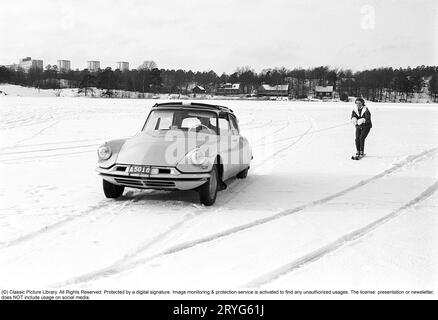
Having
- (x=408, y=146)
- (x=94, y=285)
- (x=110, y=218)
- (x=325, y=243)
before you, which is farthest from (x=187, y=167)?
(x=408, y=146)

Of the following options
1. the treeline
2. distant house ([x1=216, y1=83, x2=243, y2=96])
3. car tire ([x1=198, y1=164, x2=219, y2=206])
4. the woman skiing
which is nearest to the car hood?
car tire ([x1=198, y1=164, x2=219, y2=206])

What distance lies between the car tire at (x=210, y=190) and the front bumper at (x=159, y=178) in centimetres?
14

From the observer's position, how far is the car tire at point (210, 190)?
6992 millimetres

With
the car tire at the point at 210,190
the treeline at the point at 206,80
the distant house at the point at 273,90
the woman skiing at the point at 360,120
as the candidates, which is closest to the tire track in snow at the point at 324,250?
the car tire at the point at 210,190

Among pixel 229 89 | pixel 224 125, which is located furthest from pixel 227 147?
pixel 229 89

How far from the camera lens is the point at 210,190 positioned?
23.4 feet

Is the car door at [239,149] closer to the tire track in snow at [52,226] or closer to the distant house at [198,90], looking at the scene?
the tire track in snow at [52,226]

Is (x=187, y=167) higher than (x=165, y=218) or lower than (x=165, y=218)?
higher

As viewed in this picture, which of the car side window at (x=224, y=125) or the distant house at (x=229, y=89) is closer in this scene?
the car side window at (x=224, y=125)

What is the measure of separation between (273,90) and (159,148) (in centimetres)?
13286

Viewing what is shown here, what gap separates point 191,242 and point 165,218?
1120 millimetres

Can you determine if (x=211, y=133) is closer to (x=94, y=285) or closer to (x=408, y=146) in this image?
(x=94, y=285)

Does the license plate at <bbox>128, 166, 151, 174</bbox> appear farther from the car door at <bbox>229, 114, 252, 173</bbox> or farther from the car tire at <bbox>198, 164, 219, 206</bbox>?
the car door at <bbox>229, 114, 252, 173</bbox>
